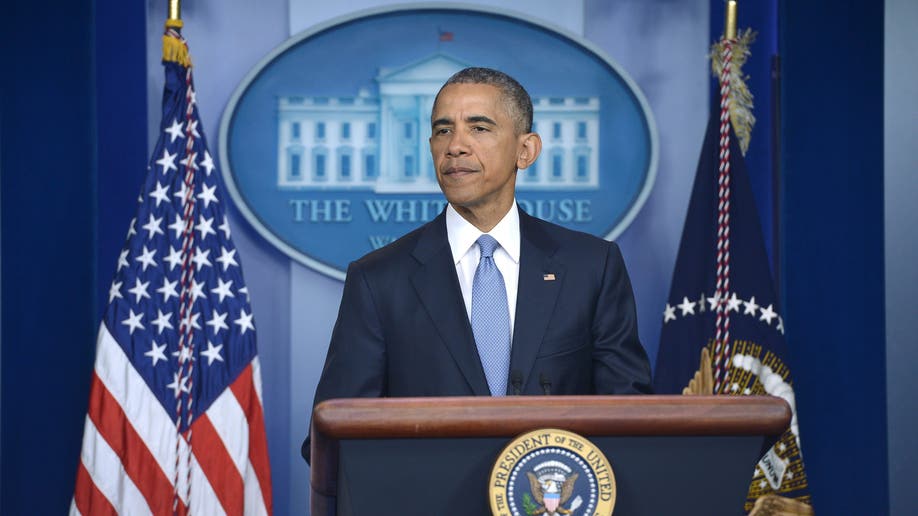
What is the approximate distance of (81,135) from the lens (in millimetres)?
3471

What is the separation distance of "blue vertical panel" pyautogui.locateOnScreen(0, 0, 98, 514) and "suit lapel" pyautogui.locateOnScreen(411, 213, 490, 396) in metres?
1.81

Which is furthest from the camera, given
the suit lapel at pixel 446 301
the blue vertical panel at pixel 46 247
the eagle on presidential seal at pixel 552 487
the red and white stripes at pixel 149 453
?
the blue vertical panel at pixel 46 247

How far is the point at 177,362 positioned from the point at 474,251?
1.55m

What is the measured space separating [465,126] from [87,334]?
81.2 inches

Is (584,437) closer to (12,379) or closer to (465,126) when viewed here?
(465,126)

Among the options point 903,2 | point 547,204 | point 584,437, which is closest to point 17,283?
point 547,204

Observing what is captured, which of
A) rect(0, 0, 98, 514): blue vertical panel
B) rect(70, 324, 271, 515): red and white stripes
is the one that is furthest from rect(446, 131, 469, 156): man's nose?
rect(0, 0, 98, 514): blue vertical panel

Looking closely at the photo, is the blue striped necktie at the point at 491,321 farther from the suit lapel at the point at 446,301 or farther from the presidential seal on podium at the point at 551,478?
the presidential seal on podium at the point at 551,478

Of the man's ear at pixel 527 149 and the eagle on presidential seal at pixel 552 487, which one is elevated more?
the man's ear at pixel 527 149

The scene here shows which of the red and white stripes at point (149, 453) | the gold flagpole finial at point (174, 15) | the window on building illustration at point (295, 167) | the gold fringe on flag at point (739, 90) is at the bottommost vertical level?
the red and white stripes at point (149, 453)

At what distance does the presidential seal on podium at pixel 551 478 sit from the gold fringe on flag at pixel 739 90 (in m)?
2.31

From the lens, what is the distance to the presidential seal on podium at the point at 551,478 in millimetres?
1169

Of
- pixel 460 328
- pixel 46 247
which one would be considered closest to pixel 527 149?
pixel 460 328

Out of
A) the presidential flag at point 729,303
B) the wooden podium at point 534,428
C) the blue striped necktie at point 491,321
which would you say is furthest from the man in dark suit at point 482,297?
the presidential flag at point 729,303
